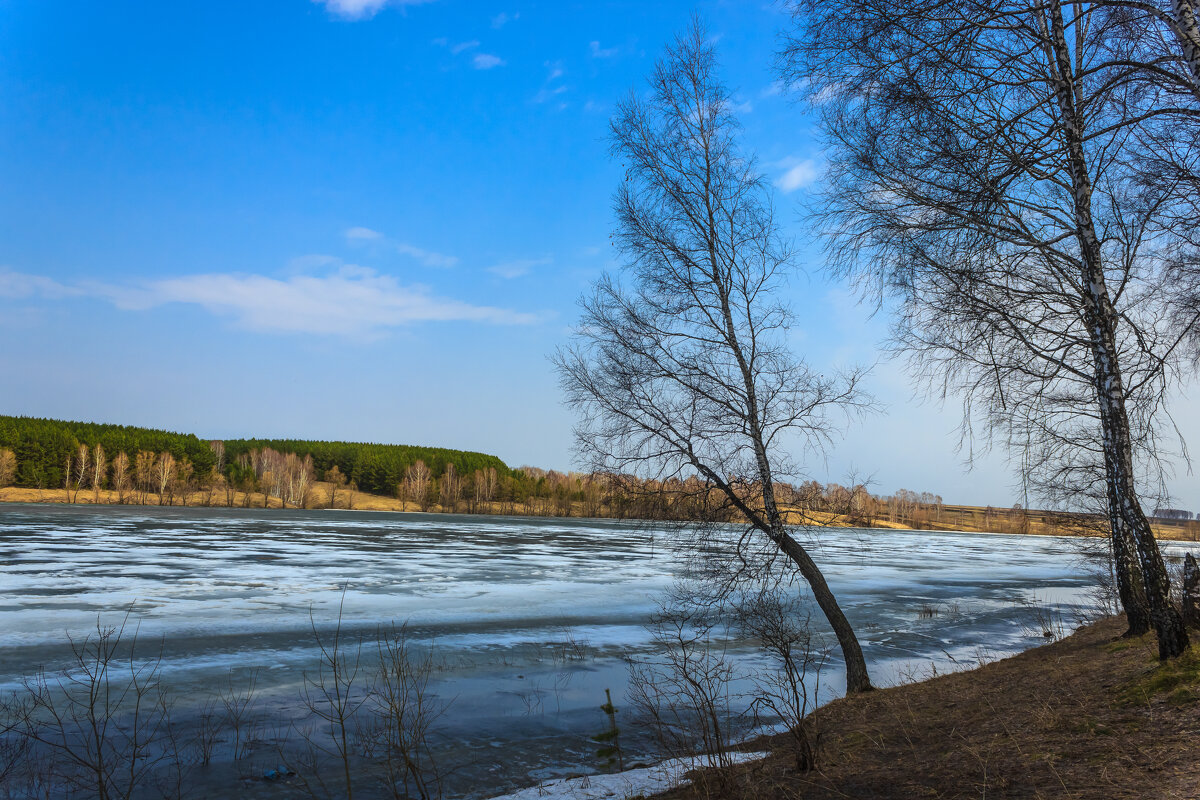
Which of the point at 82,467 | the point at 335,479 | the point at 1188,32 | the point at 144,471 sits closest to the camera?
the point at 1188,32

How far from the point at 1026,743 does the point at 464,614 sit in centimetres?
Result: 1477

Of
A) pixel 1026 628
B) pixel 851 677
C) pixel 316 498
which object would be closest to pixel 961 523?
pixel 316 498

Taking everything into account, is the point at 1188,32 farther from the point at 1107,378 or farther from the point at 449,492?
the point at 449,492

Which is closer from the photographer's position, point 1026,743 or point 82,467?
point 1026,743

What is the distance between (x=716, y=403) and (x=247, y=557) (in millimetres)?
26909

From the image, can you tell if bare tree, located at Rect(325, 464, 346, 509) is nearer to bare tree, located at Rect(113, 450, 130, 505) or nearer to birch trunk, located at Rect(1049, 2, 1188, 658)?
bare tree, located at Rect(113, 450, 130, 505)

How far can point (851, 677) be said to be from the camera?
1074 centimetres

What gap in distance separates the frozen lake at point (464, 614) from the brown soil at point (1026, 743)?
2.92 metres

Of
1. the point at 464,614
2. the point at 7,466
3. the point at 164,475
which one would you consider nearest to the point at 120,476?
the point at 164,475

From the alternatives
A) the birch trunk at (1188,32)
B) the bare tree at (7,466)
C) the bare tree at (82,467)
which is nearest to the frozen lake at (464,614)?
the birch trunk at (1188,32)

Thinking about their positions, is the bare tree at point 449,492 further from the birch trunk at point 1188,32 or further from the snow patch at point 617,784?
the birch trunk at point 1188,32

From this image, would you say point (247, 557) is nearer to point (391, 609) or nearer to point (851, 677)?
point (391, 609)

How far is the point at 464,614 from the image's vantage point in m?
18.5

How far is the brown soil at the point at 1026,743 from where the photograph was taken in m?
4.67
